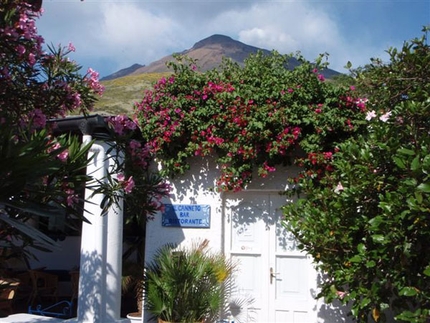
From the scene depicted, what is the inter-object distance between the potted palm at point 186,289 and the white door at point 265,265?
588 millimetres

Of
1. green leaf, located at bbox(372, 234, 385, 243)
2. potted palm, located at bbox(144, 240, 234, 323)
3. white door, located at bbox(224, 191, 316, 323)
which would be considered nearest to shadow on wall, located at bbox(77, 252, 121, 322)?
potted palm, located at bbox(144, 240, 234, 323)

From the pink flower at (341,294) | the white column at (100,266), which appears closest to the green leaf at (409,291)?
the pink flower at (341,294)

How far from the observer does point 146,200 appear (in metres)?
5.65

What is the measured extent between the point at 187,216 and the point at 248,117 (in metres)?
1.98

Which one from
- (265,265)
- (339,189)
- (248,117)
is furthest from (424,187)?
(265,265)

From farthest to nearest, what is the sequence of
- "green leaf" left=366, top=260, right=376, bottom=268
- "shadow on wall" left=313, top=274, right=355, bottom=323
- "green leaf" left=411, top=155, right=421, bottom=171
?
"shadow on wall" left=313, top=274, right=355, bottom=323 < "green leaf" left=366, top=260, right=376, bottom=268 < "green leaf" left=411, top=155, right=421, bottom=171

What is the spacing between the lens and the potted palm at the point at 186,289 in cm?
805

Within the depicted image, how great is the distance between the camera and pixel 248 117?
8.47m

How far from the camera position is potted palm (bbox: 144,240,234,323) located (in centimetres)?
805

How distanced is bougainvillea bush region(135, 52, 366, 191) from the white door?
0.58 meters

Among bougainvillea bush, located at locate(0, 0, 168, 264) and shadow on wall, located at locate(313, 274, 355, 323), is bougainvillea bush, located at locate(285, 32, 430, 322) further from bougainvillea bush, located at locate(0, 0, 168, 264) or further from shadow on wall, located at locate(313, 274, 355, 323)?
bougainvillea bush, located at locate(0, 0, 168, 264)

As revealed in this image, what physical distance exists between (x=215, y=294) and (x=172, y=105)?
308 cm

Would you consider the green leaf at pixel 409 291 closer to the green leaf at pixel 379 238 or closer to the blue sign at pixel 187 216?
the green leaf at pixel 379 238

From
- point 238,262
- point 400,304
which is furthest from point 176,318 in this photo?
point 400,304
